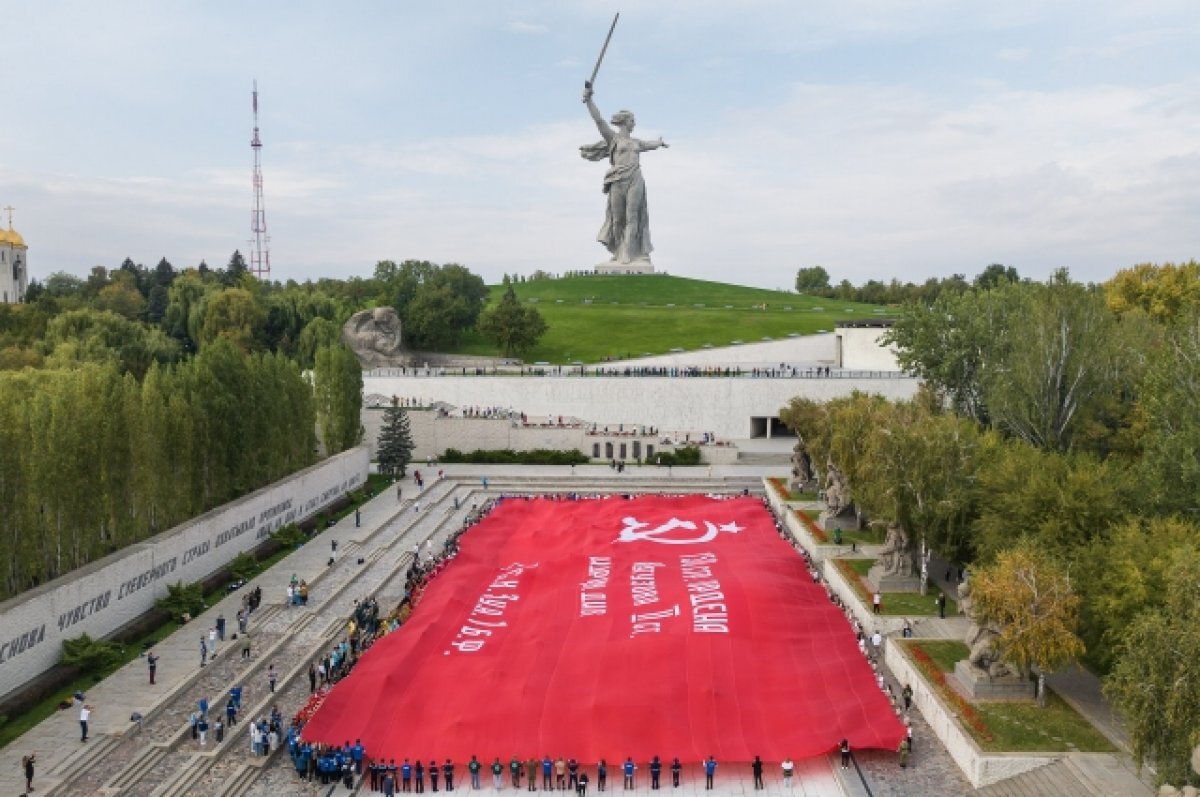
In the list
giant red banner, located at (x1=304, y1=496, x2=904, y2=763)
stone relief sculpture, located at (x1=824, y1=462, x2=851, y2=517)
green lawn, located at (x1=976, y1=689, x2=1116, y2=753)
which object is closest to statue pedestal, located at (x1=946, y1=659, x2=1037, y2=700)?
green lawn, located at (x1=976, y1=689, x2=1116, y2=753)

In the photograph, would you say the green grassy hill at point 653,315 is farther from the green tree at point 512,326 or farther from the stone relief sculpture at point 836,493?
the stone relief sculpture at point 836,493

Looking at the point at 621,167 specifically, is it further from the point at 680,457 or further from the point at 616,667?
the point at 616,667

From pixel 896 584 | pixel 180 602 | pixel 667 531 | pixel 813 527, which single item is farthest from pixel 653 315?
pixel 180 602

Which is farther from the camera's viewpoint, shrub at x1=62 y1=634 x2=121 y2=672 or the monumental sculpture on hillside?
the monumental sculpture on hillside

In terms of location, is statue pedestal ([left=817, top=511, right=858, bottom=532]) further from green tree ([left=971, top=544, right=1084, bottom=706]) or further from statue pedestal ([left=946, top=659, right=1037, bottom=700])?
green tree ([left=971, top=544, right=1084, bottom=706])

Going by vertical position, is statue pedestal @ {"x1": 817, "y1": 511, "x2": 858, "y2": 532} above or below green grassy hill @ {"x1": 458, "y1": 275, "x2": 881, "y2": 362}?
below

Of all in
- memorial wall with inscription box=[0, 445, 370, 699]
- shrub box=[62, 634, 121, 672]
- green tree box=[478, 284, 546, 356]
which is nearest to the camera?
memorial wall with inscription box=[0, 445, 370, 699]
